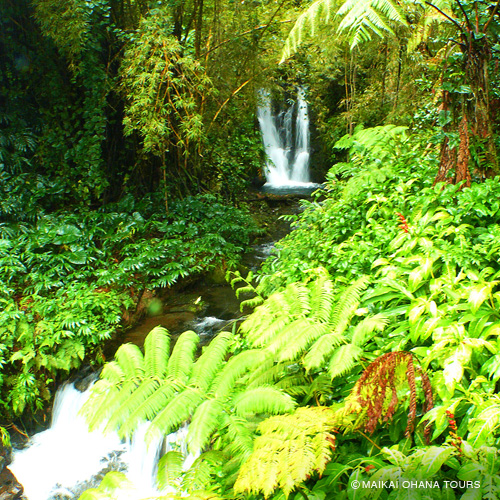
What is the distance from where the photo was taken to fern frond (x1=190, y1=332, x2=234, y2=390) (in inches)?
90.7

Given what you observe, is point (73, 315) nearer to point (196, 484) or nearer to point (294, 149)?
point (196, 484)

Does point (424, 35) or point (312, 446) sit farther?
point (424, 35)

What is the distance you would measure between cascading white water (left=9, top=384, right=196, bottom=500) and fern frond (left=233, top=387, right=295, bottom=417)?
1.88 metres

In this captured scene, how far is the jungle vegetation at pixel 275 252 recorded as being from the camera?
183 cm

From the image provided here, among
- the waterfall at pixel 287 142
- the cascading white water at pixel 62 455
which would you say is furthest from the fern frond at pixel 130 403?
the waterfall at pixel 287 142

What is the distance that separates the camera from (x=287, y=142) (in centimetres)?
1250

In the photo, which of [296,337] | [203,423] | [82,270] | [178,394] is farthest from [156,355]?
[82,270]

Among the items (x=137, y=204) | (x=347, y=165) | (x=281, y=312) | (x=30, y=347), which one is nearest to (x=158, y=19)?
(x=137, y=204)

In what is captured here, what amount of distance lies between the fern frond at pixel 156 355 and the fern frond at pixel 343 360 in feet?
3.47

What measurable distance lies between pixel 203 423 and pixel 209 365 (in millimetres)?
451

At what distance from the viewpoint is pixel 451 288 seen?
2318mm

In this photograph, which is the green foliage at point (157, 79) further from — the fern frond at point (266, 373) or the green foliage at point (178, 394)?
the fern frond at point (266, 373)

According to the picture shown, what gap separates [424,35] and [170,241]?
4572 millimetres

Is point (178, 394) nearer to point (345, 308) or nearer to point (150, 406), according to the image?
point (150, 406)
